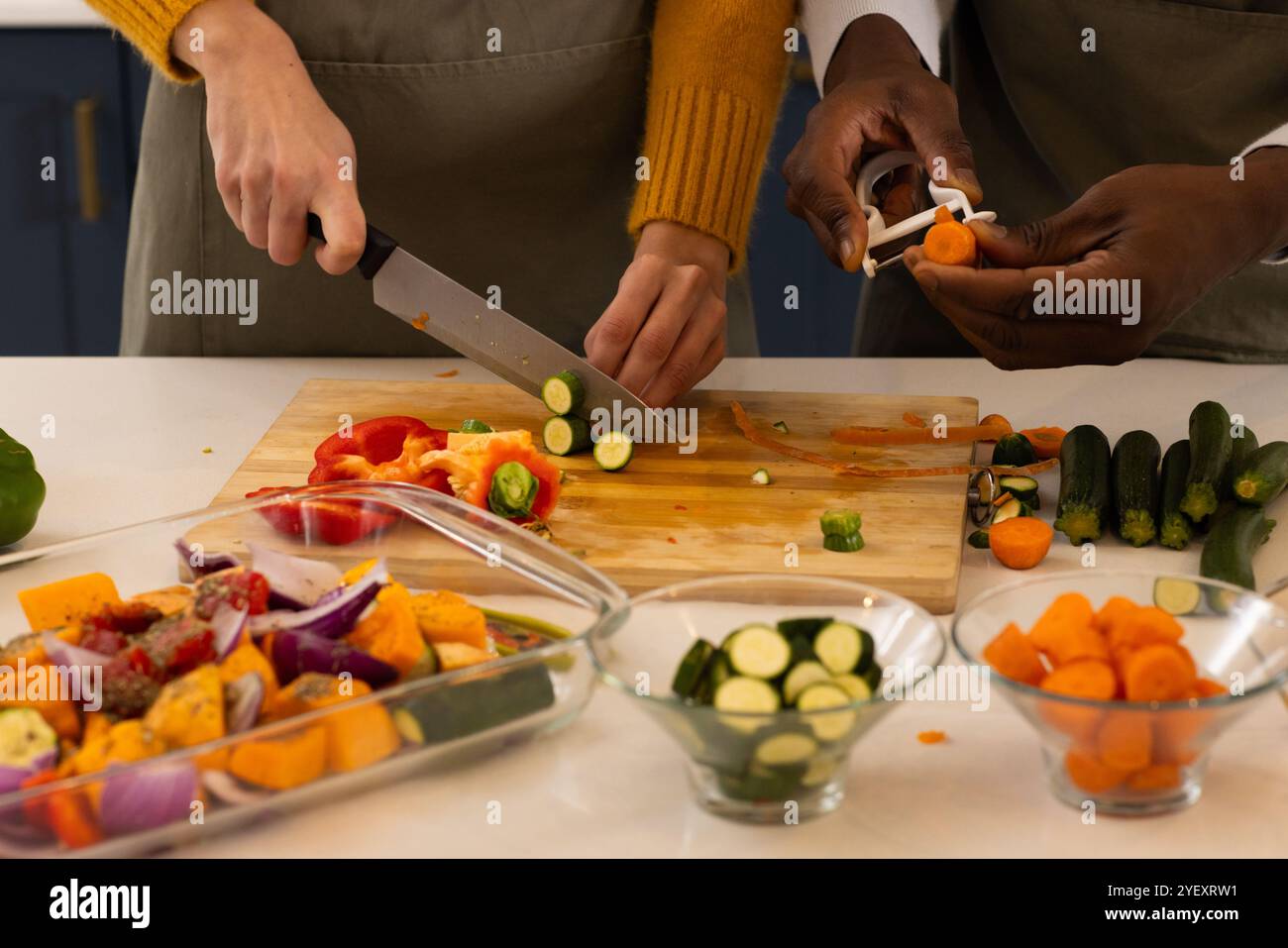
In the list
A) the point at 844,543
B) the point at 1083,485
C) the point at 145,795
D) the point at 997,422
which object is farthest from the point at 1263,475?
the point at 145,795

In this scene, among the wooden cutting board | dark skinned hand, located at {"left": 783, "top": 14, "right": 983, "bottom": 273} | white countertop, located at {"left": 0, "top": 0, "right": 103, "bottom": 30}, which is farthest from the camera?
white countertop, located at {"left": 0, "top": 0, "right": 103, "bottom": 30}

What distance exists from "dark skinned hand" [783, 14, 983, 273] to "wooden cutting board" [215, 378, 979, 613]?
327mm

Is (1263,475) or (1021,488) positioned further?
(1021,488)

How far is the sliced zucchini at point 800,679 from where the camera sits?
1.27 meters

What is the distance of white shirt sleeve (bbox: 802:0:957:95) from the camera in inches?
101

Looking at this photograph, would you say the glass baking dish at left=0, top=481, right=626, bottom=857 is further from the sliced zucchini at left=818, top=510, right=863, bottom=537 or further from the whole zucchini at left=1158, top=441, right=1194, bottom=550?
the whole zucchini at left=1158, top=441, right=1194, bottom=550

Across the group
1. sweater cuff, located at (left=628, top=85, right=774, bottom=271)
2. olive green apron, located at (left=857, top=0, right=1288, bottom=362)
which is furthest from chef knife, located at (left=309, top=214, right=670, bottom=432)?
olive green apron, located at (left=857, top=0, right=1288, bottom=362)

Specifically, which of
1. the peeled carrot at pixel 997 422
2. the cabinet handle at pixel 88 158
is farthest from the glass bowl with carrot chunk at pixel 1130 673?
the cabinet handle at pixel 88 158

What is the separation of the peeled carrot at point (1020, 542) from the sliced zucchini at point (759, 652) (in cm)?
71

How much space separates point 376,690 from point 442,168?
1.67 metres

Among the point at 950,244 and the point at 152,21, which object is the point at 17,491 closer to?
the point at 152,21

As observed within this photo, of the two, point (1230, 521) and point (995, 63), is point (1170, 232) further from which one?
point (995, 63)

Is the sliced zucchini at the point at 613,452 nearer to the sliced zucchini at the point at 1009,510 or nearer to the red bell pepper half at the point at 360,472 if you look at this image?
the red bell pepper half at the point at 360,472

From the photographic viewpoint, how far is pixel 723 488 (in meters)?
2.18
